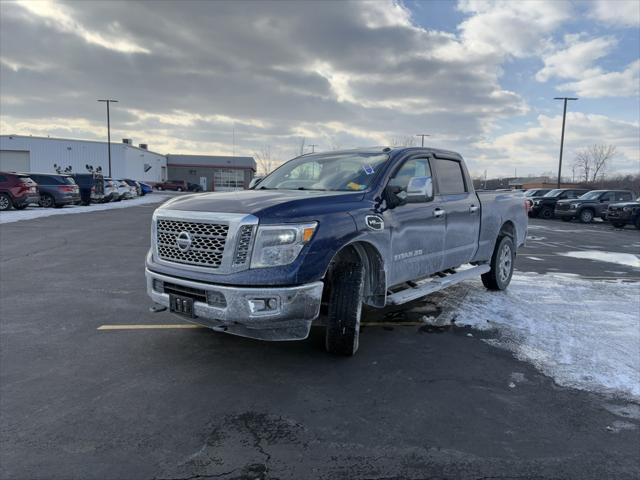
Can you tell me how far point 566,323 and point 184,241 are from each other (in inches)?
176

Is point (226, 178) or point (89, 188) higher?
point (226, 178)

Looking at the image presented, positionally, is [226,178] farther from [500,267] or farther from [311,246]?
[311,246]

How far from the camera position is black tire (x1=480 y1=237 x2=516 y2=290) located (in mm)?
6789

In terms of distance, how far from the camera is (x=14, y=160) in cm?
5781

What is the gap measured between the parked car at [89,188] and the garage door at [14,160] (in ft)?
122

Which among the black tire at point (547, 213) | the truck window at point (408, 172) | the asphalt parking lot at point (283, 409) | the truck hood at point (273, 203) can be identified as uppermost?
the truck window at point (408, 172)

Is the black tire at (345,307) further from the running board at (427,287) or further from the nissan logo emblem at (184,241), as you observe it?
the nissan logo emblem at (184,241)

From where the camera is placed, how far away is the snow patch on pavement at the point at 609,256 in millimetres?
10352

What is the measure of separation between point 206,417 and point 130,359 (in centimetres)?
137

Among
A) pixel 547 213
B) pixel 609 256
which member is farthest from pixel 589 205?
pixel 609 256

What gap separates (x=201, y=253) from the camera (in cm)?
381

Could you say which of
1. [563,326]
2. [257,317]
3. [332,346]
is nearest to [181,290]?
[257,317]

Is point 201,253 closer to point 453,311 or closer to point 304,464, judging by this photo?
point 304,464

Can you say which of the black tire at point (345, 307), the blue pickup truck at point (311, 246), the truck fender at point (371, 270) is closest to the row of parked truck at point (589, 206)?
the blue pickup truck at point (311, 246)
